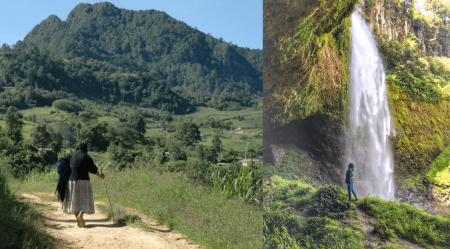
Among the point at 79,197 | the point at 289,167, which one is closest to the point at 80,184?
the point at 79,197

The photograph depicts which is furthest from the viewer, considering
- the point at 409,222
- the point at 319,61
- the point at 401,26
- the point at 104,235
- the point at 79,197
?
the point at 79,197

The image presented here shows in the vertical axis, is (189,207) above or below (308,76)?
below

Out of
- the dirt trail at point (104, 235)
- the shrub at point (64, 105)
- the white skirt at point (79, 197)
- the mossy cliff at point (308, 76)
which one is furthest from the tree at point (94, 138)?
the mossy cliff at point (308, 76)

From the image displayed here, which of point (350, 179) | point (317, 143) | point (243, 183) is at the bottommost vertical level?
point (243, 183)

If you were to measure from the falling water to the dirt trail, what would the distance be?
265 cm

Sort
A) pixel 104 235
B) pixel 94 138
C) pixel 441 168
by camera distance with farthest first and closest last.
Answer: pixel 94 138 → pixel 104 235 → pixel 441 168

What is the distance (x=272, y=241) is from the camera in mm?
3693

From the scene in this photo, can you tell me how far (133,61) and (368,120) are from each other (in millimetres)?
129715

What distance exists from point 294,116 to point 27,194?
6.73 metres

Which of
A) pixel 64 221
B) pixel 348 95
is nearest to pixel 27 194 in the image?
pixel 64 221

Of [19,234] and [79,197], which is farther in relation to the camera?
[79,197]

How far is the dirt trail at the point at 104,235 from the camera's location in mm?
4730

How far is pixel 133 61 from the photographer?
128125mm

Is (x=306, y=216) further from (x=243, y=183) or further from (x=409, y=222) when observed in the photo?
(x=243, y=183)
